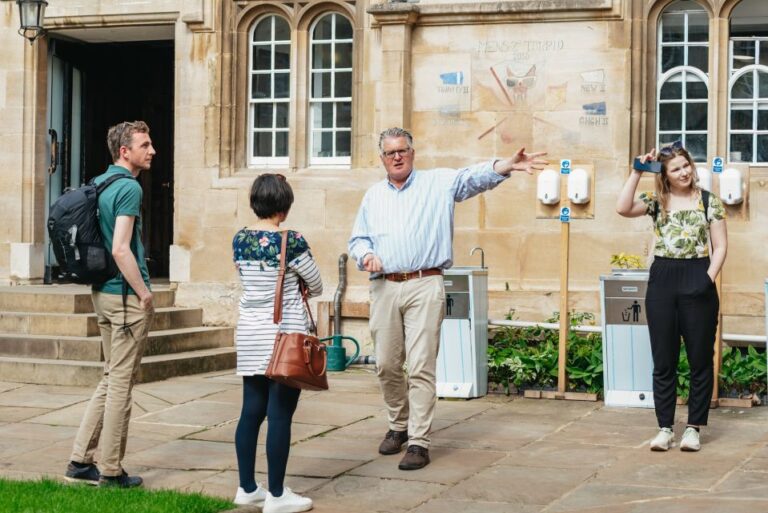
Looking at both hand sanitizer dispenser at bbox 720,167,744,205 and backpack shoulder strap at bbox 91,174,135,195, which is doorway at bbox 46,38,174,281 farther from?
backpack shoulder strap at bbox 91,174,135,195

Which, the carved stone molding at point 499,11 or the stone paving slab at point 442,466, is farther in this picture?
the carved stone molding at point 499,11

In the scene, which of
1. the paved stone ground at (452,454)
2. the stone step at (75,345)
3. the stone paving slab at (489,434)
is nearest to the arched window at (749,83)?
the paved stone ground at (452,454)

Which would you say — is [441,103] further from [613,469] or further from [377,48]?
[613,469]

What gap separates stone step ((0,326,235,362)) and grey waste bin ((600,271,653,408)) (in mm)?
4350

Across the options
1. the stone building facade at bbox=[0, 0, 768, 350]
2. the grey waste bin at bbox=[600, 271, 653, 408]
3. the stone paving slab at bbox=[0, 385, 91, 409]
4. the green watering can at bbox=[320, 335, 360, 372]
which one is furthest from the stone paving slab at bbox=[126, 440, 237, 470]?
the stone building facade at bbox=[0, 0, 768, 350]

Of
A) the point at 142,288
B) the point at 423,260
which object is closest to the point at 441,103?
the point at 423,260

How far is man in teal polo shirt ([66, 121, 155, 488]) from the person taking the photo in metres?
7.19

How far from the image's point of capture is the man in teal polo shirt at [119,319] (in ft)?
23.6

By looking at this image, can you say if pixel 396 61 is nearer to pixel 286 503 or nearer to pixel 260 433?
pixel 260 433

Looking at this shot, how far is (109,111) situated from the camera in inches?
653

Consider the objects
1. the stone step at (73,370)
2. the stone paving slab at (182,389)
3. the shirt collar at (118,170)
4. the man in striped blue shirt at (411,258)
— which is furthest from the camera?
the stone step at (73,370)

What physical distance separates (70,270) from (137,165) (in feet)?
2.28

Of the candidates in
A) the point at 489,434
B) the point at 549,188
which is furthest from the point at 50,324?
the point at 489,434

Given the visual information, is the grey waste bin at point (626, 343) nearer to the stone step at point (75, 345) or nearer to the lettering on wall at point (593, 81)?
the lettering on wall at point (593, 81)
